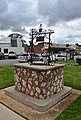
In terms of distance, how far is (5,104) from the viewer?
17.9 feet

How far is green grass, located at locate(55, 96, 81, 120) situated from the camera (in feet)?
14.8

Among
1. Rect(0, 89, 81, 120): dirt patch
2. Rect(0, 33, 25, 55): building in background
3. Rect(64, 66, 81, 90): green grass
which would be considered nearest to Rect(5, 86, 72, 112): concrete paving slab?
Rect(0, 89, 81, 120): dirt patch

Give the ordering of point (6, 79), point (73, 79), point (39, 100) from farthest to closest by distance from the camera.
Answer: point (73, 79) → point (6, 79) → point (39, 100)

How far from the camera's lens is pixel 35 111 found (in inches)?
194

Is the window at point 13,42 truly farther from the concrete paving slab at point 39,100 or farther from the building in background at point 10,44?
the concrete paving slab at point 39,100

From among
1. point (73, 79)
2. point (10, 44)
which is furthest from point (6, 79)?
point (10, 44)

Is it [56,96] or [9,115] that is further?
[56,96]

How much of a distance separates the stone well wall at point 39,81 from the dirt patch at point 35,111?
0.51 m

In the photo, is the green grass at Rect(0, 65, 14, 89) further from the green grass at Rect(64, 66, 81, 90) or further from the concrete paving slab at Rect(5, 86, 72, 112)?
the green grass at Rect(64, 66, 81, 90)

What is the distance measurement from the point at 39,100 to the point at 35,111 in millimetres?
495

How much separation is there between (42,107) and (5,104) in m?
1.32

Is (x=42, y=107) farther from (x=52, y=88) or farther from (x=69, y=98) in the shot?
(x=69, y=98)

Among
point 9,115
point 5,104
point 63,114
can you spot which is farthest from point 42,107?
point 5,104

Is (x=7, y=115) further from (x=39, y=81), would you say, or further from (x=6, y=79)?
(x=6, y=79)
